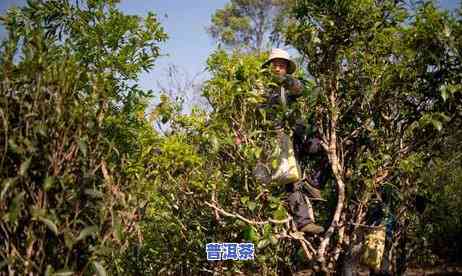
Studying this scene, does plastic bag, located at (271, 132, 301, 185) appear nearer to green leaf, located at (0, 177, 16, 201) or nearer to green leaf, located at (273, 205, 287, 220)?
green leaf, located at (273, 205, 287, 220)

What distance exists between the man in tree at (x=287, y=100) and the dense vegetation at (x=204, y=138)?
91 mm

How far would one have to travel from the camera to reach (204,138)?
10.5 feet

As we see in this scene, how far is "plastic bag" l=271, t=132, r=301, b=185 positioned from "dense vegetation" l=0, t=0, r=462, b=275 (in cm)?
A: 13

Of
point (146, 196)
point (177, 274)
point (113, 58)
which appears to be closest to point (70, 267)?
point (146, 196)

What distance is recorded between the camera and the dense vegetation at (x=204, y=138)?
2.25 meters

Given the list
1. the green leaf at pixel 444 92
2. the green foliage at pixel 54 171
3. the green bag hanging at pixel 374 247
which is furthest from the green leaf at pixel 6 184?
the green bag hanging at pixel 374 247

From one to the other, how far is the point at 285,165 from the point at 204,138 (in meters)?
0.65

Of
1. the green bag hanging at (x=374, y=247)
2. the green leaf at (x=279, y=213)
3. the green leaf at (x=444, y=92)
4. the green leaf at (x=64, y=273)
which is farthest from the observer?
the green bag hanging at (x=374, y=247)

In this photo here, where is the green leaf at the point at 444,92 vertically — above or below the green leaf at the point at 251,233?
above

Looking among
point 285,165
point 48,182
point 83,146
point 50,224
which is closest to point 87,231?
point 50,224

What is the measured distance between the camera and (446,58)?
3209 millimetres

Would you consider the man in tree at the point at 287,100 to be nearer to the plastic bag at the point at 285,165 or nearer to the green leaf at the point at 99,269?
the plastic bag at the point at 285,165

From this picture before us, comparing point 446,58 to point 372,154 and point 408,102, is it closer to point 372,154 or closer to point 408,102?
point 408,102

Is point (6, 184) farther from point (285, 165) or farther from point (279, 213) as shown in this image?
point (285, 165)
